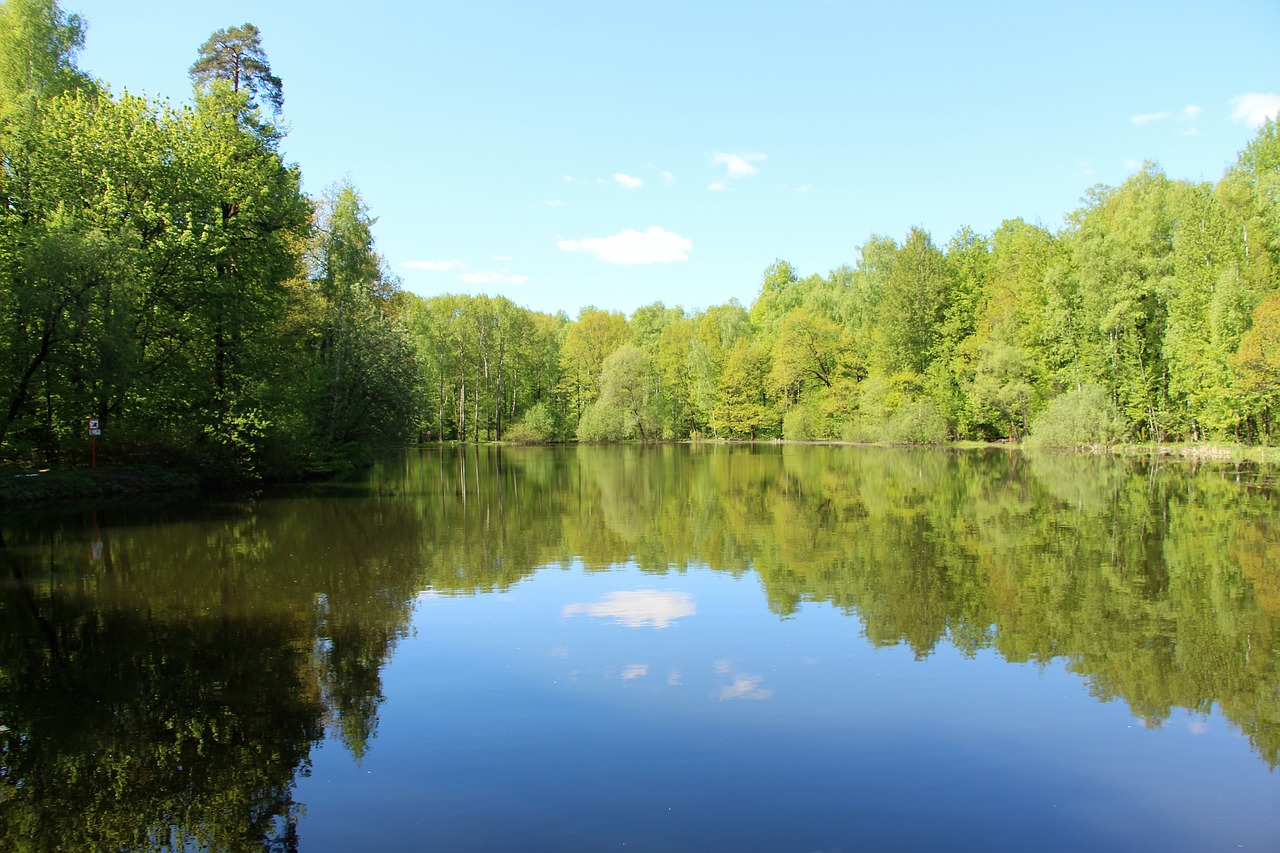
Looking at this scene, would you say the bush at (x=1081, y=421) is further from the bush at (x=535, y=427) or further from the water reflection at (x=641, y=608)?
the bush at (x=535, y=427)

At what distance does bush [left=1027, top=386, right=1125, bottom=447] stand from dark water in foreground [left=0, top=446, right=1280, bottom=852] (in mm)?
31786

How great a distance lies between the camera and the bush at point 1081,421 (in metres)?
45.2

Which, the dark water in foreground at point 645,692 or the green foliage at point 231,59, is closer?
the dark water in foreground at point 645,692

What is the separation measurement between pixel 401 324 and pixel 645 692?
42109 mm

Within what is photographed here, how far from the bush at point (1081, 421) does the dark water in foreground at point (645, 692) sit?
31.8 meters

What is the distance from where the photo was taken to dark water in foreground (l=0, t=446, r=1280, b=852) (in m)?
5.31

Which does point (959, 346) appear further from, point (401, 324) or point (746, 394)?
point (401, 324)

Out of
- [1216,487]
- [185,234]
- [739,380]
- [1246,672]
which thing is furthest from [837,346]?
[1246,672]

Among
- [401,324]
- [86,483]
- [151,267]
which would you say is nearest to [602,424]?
[401,324]

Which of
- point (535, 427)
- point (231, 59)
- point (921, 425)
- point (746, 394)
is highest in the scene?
point (231, 59)

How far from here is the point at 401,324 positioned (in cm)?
4653

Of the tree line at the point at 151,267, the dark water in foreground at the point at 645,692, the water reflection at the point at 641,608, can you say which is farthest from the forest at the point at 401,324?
the water reflection at the point at 641,608

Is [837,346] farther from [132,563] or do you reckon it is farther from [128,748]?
[128,748]

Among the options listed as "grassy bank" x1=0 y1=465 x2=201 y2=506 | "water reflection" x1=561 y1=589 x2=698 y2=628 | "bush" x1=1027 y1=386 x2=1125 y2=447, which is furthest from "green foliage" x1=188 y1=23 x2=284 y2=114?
"bush" x1=1027 y1=386 x2=1125 y2=447
